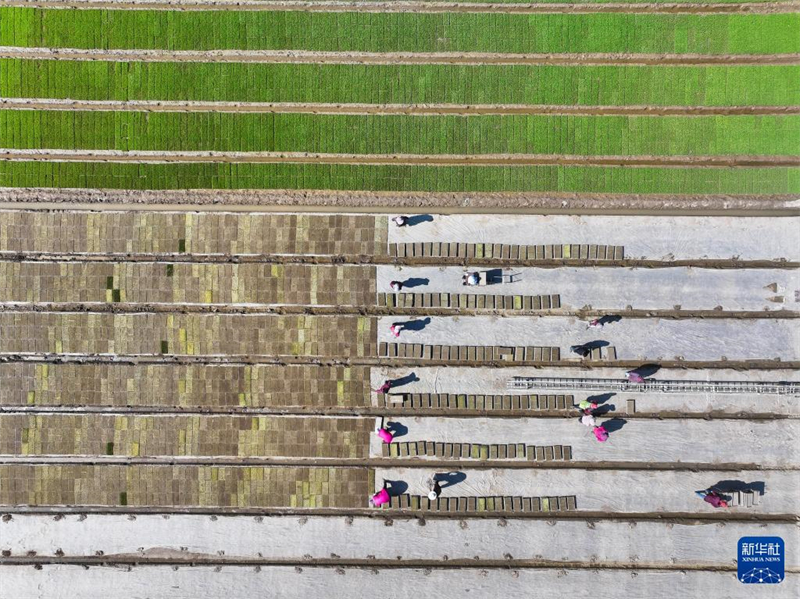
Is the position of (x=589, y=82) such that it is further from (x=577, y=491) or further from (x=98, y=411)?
(x=98, y=411)

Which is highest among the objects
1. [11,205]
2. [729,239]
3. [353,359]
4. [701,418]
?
[11,205]

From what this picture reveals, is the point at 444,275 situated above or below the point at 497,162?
below

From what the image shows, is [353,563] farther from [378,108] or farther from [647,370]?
[378,108]

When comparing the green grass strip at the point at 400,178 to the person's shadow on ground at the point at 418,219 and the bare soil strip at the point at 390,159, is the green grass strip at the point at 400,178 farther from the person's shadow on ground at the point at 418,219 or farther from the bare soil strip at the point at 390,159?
the person's shadow on ground at the point at 418,219

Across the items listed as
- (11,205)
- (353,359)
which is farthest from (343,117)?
(11,205)

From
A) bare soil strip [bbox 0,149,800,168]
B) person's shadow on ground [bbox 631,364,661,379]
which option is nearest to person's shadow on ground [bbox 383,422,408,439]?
person's shadow on ground [bbox 631,364,661,379]

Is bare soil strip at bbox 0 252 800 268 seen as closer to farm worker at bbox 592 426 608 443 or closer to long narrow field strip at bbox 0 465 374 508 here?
farm worker at bbox 592 426 608 443
